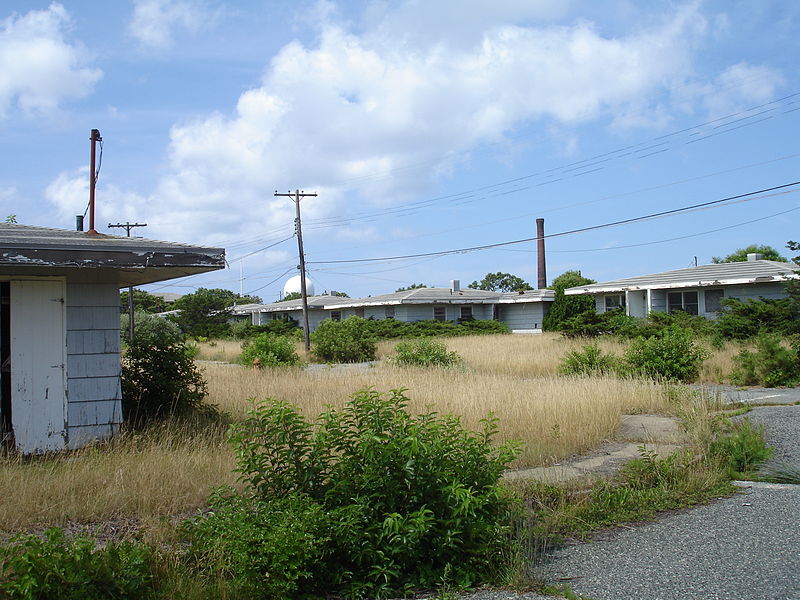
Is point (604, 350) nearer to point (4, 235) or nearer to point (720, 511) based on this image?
point (720, 511)

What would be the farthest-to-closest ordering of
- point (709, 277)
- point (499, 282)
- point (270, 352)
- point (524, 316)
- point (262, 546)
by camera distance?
point (499, 282) < point (524, 316) < point (709, 277) < point (270, 352) < point (262, 546)

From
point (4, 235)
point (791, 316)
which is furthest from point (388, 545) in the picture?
point (791, 316)

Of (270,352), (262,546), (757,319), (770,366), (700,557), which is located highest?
(757,319)

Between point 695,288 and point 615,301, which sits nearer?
point 695,288

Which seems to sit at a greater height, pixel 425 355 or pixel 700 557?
pixel 425 355

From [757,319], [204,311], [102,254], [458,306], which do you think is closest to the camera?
[102,254]

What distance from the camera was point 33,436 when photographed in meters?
7.86

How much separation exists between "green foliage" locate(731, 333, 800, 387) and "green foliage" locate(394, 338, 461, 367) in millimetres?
7461

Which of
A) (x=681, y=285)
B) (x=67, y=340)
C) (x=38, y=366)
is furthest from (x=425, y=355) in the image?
(x=681, y=285)

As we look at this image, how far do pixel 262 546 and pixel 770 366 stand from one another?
15410 mm

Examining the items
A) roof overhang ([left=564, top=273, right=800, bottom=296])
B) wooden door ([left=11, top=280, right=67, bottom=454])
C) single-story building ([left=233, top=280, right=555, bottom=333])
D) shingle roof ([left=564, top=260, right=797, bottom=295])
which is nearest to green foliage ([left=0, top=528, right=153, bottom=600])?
wooden door ([left=11, top=280, right=67, bottom=454])

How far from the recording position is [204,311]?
5138cm

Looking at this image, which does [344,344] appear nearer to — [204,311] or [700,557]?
[700,557]

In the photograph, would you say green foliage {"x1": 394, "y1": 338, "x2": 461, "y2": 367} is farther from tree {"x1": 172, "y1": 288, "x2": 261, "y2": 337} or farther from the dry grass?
tree {"x1": 172, "y1": 288, "x2": 261, "y2": 337}
